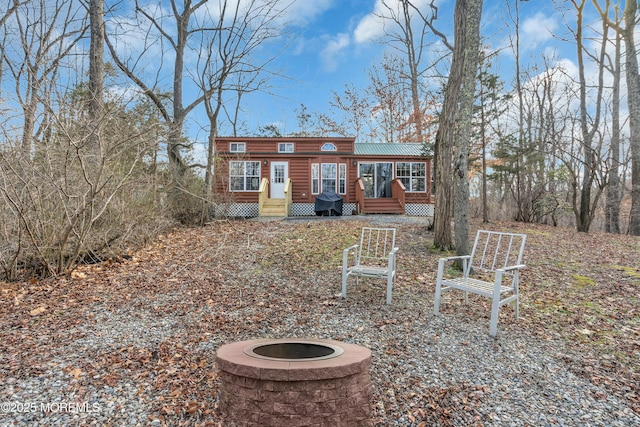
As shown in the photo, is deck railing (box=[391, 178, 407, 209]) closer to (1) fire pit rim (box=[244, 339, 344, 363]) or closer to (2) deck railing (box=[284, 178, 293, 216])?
(2) deck railing (box=[284, 178, 293, 216])

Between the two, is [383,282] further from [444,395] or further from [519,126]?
[519,126]

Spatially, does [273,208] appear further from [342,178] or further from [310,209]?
[342,178]

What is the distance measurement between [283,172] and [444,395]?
13.4 metres

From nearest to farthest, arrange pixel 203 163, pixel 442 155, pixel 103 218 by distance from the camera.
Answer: pixel 103 218
pixel 442 155
pixel 203 163

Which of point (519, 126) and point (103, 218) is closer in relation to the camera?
point (103, 218)

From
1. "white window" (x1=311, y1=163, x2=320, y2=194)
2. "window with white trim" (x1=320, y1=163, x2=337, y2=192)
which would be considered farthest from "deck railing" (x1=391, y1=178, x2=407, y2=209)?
"white window" (x1=311, y1=163, x2=320, y2=194)

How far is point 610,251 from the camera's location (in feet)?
24.3

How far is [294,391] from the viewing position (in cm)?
187

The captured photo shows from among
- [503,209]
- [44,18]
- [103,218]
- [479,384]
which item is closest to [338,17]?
[44,18]

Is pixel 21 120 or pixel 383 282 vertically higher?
pixel 21 120

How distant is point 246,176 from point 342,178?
14.5 feet

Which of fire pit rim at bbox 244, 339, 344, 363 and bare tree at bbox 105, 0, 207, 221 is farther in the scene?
bare tree at bbox 105, 0, 207, 221

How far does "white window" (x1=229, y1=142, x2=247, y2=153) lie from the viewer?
48.8ft

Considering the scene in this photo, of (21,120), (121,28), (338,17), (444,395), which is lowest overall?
(444,395)
